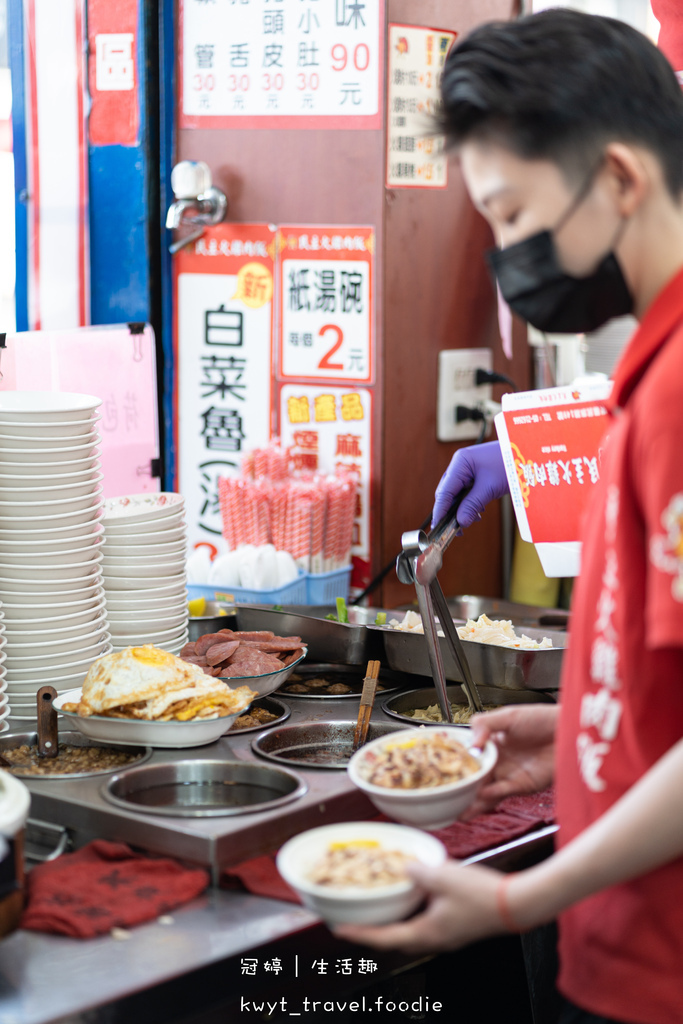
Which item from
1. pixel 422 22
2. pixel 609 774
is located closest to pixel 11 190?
pixel 422 22

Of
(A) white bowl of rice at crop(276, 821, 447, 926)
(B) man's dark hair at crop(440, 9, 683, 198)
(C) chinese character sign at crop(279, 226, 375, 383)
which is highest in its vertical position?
(B) man's dark hair at crop(440, 9, 683, 198)

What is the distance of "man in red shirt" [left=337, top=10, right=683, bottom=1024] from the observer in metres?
1.12

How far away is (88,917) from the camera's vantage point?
1494 millimetres

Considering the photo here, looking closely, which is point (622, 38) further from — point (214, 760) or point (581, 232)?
point (214, 760)

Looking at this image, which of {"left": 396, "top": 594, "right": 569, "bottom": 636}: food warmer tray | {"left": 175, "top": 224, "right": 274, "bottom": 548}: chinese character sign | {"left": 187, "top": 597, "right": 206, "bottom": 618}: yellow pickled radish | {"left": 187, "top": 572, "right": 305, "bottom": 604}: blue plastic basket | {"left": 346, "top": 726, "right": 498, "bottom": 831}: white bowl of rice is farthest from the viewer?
{"left": 175, "top": 224, "right": 274, "bottom": 548}: chinese character sign

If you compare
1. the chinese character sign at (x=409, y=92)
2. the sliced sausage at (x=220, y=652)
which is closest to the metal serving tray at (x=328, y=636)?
the sliced sausage at (x=220, y=652)

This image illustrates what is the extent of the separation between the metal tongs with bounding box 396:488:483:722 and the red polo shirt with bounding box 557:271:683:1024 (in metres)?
0.85

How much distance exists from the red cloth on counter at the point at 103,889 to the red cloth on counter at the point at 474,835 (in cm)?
7

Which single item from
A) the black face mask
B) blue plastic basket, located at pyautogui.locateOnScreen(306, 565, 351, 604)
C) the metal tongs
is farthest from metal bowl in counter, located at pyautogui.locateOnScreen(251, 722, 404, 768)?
blue plastic basket, located at pyautogui.locateOnScreen(306, 565, 351, 604)

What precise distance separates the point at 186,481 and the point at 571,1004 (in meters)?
3.57

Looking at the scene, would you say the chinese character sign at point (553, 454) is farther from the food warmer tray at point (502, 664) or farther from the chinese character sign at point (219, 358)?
the chinese character sign at point (219, 358)

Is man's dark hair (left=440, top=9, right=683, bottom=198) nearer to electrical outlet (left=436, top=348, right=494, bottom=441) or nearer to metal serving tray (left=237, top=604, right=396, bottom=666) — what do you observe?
metal serving tray (left=237, top=604, right=396, bottom=666)

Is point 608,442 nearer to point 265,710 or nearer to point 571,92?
point 571,92

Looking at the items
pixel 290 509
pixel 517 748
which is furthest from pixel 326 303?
pixel 517 748
